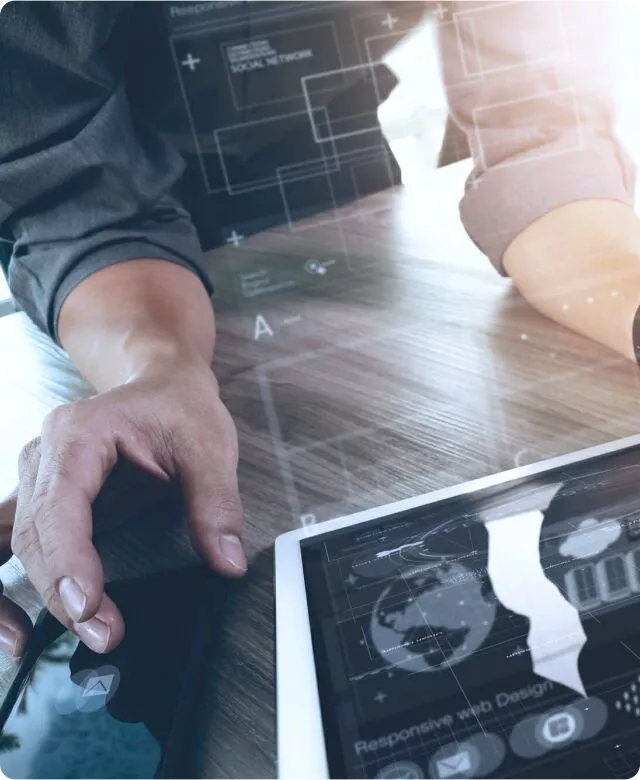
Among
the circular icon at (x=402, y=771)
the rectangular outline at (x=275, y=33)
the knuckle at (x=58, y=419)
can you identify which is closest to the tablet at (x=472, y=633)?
the circular icon at (x=402, y=771)

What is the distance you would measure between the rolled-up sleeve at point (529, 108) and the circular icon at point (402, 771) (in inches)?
11.3

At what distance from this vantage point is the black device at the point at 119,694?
8.2 inches

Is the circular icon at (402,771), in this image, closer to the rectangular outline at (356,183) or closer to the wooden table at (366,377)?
the wooden table at (366,377)

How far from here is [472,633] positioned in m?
0.22

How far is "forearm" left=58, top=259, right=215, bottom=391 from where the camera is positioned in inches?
14.4

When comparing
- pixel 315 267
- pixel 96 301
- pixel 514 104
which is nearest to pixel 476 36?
pixel 514 104

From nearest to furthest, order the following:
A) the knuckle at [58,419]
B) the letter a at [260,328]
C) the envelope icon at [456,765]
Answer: the envelope icon at [456,765], the knuckle at [58,419], the letter a at [260,328]

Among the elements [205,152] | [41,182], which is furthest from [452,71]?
[41,182]

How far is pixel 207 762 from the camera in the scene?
8.1 inches

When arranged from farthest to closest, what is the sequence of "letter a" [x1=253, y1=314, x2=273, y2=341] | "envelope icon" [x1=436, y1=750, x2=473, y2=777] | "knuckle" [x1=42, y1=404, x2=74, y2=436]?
"letter a" [x1=253, y1=314, x2=273, y2=341]
"knuckle" [x1=42, y1=404, x2=74, y2=436]
"envelope icon" [x1=436, y1=750, x2=473, y2=777]

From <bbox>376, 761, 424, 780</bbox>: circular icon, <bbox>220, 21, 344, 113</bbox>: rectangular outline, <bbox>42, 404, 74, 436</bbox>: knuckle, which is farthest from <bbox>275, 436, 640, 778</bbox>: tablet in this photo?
<bbox>220, 21, 344, 113</bbox>: rectangular outline

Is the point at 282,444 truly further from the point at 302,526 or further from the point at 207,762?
the point at 207,762

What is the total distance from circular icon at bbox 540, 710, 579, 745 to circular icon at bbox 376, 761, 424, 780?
0.04 metres

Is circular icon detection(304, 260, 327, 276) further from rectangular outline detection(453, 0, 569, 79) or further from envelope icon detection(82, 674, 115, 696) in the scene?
envelope icon detection(82, 674, 115, 696)
